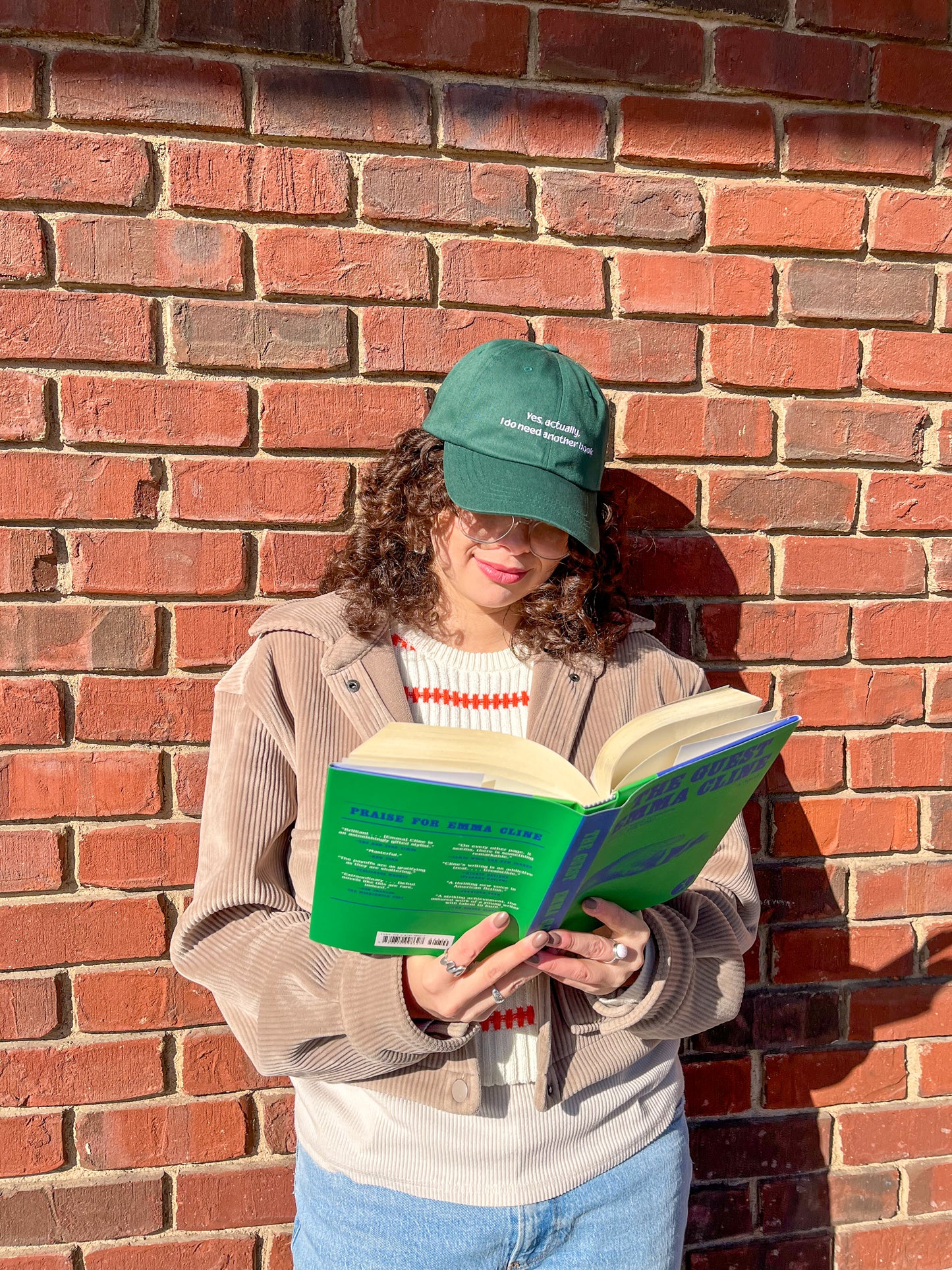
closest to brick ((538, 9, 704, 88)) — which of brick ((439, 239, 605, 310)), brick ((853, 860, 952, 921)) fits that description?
brick ((439, 239, 605, 310))

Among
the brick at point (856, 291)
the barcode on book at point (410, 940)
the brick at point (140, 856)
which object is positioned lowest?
the brick at point (140, 856)

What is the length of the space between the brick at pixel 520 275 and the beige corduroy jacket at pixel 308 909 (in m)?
0.60

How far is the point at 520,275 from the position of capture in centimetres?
155

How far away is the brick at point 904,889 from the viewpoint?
176 centimetres

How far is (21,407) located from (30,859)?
0.72 meters

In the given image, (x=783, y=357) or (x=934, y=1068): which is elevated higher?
(x=783, y=357)

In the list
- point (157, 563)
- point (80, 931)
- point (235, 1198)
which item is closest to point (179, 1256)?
point (235, 1198)

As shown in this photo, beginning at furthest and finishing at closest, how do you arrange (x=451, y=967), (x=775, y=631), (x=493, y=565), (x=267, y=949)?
(x=775, y=631) < (x=493, y=565) < (x=267, y=949) < (x=451, y=967)

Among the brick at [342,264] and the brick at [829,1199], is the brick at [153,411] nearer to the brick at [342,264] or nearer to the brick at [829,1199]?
the brick at [342,264]

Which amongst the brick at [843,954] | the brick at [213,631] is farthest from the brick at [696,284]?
the brick at [843,954]

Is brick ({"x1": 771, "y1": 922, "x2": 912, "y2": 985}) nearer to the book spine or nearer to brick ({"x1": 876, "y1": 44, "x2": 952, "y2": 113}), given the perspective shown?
the book spine

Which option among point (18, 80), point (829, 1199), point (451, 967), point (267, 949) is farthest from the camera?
point (829, 1199)

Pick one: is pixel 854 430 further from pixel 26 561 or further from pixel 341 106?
pixel 26 561

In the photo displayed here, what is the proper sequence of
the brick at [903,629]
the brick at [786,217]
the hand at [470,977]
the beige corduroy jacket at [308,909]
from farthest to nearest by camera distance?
the brick at [903,629], the brick at [786,217], the beige corduroy jacket at [308,909], the hand at [470,977]
